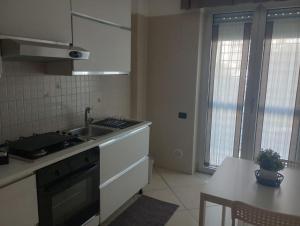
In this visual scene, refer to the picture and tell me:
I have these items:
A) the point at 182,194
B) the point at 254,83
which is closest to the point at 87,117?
the point at 182,194

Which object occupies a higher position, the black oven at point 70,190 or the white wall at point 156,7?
the white wall at point 156,7

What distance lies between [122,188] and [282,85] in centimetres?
233

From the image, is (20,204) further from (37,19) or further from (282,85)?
(282,85)

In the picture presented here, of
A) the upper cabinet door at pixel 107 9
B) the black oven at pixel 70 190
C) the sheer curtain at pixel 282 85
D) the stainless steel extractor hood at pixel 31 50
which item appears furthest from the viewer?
the sheer curtain at pixel 282 85

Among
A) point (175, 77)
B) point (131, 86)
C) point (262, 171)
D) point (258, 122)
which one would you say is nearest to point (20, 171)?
point (262, 171)

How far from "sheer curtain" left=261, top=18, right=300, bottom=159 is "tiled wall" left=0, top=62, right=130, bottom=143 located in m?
2.08

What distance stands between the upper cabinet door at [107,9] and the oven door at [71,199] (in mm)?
1406

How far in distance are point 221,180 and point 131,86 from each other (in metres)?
2.16

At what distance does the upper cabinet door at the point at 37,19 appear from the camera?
163 centimetres

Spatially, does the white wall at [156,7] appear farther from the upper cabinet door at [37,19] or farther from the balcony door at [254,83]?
the upper cabinet door at [37,19]

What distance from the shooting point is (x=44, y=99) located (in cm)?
236

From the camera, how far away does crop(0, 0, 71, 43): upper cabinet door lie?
1.63 metres

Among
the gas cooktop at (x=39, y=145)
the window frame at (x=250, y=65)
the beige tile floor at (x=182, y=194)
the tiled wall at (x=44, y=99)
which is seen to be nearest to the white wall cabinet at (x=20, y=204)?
the gas cooktop at (x=39, y=145)

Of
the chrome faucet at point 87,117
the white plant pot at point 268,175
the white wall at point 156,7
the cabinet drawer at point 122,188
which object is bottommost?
the cabinet drawer at point 122,188
